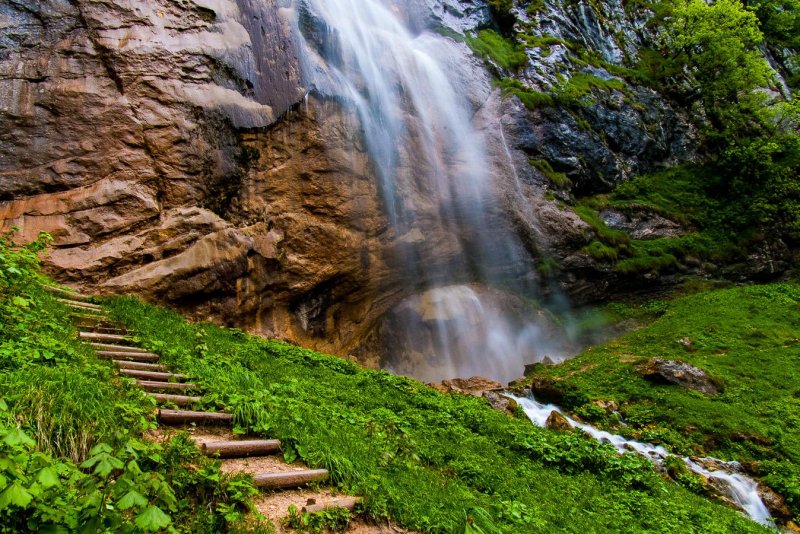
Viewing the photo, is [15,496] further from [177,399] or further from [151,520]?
[177,399]

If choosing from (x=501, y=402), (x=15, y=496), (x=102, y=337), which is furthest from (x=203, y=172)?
(x=15, y=496)

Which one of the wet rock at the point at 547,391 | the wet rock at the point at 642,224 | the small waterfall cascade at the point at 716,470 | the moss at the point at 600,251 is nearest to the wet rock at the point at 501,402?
the small waterfall cascade at the point at 716,470

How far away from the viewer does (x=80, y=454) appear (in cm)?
379

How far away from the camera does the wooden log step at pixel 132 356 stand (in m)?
6.69

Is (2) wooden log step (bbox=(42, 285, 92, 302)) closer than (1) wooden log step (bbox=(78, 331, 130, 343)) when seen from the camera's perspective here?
No

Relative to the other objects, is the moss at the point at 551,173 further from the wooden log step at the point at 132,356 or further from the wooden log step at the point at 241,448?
the wooden log step at the point at 241,448

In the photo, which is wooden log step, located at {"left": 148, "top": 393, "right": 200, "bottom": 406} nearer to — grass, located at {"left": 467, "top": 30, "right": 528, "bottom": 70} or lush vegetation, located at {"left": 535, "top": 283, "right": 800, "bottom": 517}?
lush vegetation, located at {"left": 535, "top": 283, "right": 800, "bottom": 517}

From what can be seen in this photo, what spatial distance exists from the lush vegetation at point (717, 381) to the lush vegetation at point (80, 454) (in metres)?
10.5

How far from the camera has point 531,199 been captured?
18.6 meters

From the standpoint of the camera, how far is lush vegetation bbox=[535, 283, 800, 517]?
35.2 feet

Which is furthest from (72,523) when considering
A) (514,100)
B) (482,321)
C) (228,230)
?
(514,100)

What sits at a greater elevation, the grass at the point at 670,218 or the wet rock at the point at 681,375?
the grass at the point at 670,218

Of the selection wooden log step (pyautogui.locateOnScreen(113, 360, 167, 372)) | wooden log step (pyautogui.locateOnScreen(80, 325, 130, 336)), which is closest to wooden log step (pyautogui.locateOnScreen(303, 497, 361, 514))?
wooden log step (pyautogui.locateOnScreen(113, 360, 167, 372))

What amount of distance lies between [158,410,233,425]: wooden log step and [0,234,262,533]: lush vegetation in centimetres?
23
